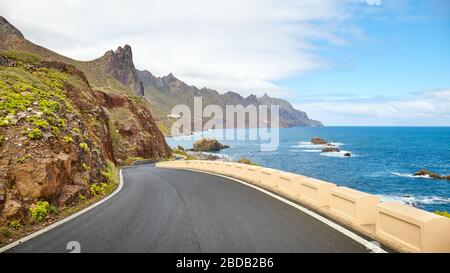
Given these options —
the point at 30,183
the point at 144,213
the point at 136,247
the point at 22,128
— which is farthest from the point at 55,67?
the point at 136,247

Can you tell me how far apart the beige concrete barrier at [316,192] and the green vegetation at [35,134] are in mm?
8448

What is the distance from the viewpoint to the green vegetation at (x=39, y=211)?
876 cm

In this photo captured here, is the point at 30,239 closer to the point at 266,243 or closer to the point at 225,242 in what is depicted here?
the point at 225,242

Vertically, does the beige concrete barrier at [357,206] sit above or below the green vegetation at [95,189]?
above

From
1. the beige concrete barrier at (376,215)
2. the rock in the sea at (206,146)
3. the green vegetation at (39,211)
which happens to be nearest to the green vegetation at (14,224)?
the green vegetation at (39,211)

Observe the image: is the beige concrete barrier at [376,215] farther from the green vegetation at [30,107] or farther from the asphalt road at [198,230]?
the green vegetation at [30,107]

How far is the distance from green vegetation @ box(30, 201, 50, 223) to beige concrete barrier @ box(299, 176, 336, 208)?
23.0 ft

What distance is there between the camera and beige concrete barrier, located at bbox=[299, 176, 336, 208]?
8703 millimetres

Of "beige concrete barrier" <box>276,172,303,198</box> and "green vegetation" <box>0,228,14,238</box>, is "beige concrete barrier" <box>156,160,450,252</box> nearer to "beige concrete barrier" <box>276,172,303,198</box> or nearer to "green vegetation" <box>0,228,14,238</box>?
"beige concrete barrier" <box>276,172,303,198</box>

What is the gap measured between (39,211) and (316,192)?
283 inches

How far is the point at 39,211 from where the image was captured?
899 centimetres

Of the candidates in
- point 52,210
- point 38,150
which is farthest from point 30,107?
point 52,210

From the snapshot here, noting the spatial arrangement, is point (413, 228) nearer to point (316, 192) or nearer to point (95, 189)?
point (316, 192)

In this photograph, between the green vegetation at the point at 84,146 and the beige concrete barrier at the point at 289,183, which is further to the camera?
the green vegetation at the point at 84,146
